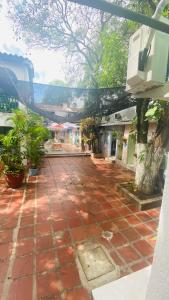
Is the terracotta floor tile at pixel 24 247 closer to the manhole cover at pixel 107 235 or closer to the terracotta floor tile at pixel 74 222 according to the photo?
the terracotta floor tile at pixel 74 222

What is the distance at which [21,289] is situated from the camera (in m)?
1.81

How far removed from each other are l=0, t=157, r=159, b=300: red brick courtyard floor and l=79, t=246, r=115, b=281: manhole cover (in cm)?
12

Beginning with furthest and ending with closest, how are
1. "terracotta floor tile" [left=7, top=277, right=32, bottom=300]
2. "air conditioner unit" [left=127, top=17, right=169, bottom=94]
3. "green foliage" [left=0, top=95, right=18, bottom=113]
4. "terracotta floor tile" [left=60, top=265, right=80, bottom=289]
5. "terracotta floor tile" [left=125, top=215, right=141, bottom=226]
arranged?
"green foliage" [left=0, top=95, right=18, bottom=113], "terracotta floor tile" [left=125, top=215, right=141, bottom=226], "terracotta floor tile" [left=60, top=265, right=80, bottom=289], "terracotta floor tile" [left=7, top=277, right=32, bottom=300], "air conditioner unit" [left=127, top=17, right=169, bottom=94]

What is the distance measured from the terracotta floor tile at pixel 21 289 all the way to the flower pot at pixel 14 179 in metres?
2.88

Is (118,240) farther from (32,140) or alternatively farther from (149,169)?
(32,140)

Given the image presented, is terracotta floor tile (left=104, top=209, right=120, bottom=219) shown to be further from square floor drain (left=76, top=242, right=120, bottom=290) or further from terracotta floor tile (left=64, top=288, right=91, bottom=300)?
terracotta floor tile (left=64, top=288, right=91, bottom=300)

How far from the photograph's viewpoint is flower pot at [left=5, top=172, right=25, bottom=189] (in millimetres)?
4426

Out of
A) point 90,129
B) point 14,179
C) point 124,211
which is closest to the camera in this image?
point 124,211

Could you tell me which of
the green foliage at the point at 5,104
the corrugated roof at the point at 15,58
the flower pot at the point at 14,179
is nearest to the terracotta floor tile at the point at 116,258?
the flower pot at the point at 14,179

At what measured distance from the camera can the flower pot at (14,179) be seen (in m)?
4.43

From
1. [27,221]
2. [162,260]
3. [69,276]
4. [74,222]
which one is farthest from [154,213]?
[162,260]

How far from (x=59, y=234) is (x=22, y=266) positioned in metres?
0.73

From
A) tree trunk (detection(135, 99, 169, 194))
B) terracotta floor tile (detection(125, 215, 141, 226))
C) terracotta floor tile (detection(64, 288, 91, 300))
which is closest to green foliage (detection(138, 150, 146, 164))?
tree trunk (detection(135, 99, 169, 194))

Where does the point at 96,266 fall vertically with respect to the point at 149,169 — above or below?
below
